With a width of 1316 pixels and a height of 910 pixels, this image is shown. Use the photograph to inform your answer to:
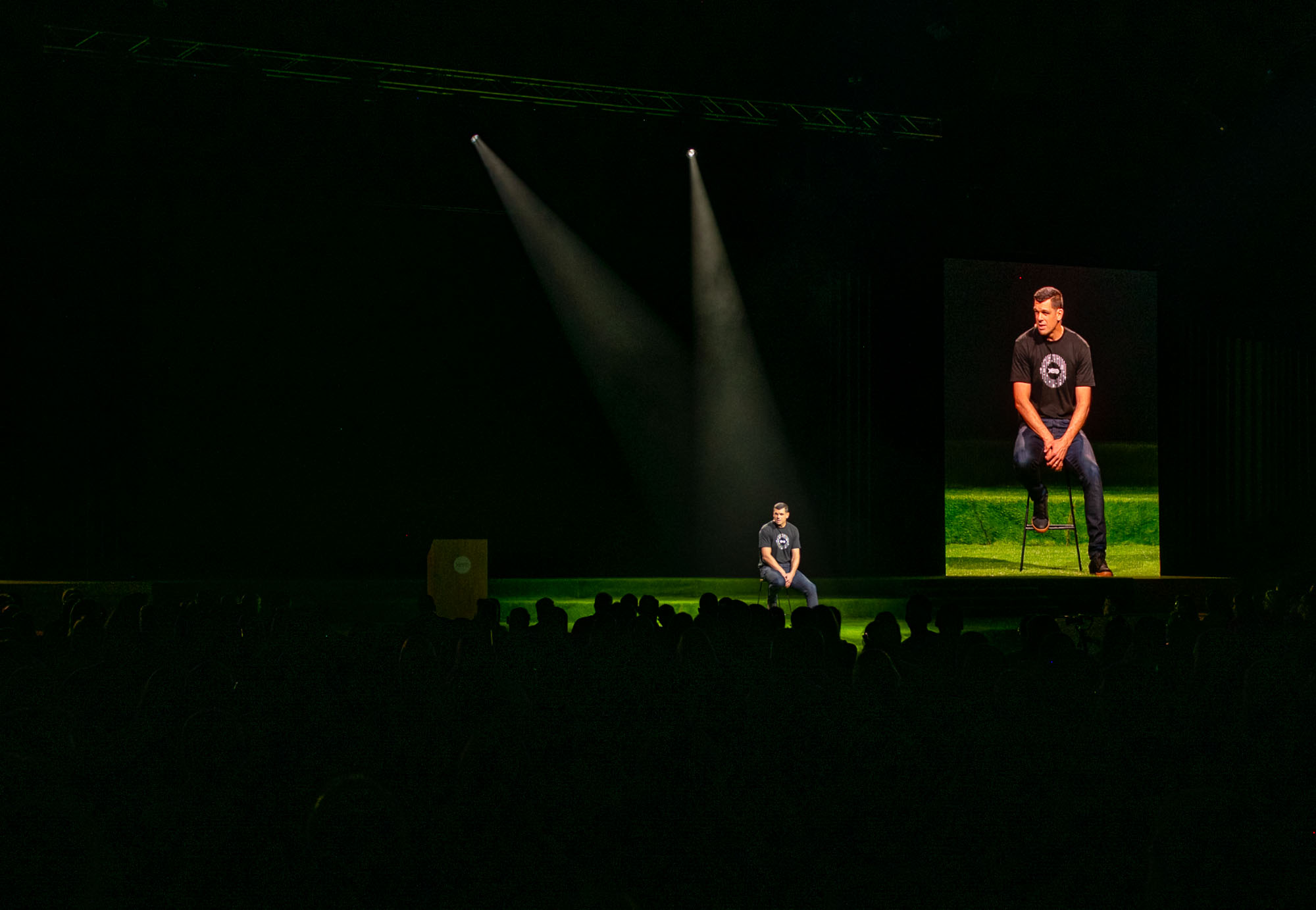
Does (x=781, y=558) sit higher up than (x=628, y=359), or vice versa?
(x=628, y=359)

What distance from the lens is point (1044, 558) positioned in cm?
1236

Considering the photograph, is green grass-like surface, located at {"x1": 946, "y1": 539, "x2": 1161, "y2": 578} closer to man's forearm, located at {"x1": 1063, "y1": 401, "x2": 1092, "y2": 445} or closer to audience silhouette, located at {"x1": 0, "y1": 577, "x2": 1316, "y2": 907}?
man's forearm, located at {"x1": 1063, "y1": 401, "x2": 1092, "y2": 445}

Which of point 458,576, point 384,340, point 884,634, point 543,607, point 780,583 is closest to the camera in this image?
point 884,634

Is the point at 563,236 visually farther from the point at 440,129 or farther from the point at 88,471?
the point at 88,471

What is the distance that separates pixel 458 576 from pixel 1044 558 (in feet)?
27.1

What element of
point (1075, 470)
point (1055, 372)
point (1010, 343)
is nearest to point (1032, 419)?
point (1055, 372)

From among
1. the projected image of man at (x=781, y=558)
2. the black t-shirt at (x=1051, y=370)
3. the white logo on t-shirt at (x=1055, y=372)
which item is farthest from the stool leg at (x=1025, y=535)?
the projected image of man at (x=781, y=558)

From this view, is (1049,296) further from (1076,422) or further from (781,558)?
(781,558)

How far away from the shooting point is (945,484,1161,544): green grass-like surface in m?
12.5

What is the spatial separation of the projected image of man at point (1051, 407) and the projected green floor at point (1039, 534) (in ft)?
0.65

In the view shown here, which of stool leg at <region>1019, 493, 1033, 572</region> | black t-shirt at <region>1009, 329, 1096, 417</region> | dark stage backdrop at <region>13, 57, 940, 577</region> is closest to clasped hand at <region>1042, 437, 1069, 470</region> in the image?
black t-shirt at <region>1009, 329, 1096, 417</region>

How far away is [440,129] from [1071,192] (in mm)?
7236

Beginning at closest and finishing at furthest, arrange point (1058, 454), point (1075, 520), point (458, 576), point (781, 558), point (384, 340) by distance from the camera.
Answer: point (458, 576) < point (781, 558) < point (384, 340) < point (1075, 520) < point (1058, 454)

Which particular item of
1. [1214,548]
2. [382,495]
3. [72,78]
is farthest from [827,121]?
[1214,548]
